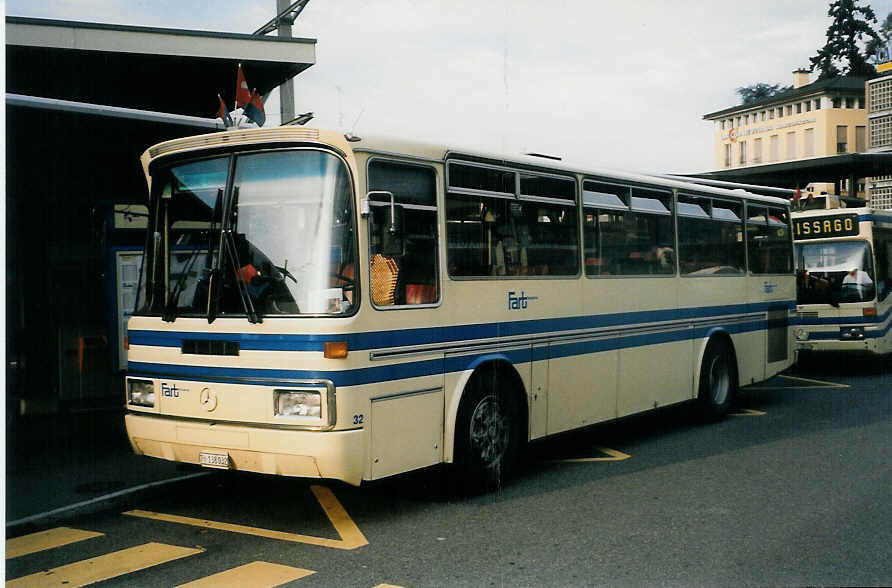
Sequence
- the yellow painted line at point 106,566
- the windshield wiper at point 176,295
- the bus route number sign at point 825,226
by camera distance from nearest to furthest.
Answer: the yellow painted line at point 106,566 < the windshield wiper at point 176,295 < the bus route number sign at point 825,226

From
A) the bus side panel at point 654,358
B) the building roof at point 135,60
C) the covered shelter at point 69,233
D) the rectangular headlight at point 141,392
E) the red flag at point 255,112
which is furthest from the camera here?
the building roof at point 135,60

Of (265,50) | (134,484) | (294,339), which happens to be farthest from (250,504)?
(265,50)

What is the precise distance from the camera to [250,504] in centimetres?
764

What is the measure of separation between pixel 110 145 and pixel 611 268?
5310 mm

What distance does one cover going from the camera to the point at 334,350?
6.43 m

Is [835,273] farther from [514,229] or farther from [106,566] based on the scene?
[106,566]

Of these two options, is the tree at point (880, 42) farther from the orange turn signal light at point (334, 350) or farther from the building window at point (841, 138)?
the orange turn signal light at point (334, 350)

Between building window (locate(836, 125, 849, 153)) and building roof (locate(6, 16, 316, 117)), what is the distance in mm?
23172

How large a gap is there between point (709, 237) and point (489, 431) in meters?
4.99

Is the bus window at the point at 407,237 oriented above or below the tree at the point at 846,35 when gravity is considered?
below

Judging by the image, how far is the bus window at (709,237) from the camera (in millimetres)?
11078

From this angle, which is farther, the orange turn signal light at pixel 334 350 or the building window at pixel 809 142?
the building window at pixel 809 142

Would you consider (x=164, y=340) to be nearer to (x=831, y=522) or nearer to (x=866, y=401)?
(x=831, y=522)

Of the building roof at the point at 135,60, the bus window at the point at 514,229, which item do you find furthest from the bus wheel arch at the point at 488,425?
the building roof at the point at 135,60
